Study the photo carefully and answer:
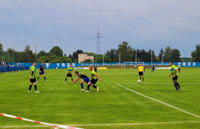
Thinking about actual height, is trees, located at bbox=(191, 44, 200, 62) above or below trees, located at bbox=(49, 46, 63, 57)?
below

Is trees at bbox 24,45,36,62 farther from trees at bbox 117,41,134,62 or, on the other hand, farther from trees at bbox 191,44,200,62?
trees at bbox 191,44,200,62

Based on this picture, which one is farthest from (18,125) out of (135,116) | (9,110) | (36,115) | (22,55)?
(22,55)

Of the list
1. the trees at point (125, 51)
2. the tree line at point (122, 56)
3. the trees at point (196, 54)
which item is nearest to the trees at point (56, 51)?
the tree line at point (122, 56)

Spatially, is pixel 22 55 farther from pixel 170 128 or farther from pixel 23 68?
pixel 170 128

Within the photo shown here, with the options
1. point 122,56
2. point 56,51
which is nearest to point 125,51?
point 122,56

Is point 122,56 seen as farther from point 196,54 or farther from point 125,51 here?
point 196,54

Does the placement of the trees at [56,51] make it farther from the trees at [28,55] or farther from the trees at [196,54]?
the trees at [196,54]

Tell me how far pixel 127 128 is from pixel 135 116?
2059 millimetres

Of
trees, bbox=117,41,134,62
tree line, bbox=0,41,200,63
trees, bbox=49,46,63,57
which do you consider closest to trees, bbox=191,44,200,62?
tree line, bbox=0,41,200,63

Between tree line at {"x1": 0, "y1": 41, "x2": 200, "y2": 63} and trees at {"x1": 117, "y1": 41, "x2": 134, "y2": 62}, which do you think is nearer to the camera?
tree line at {"x1": 0, "y1": 41, "x2": 200, "y2": 63}

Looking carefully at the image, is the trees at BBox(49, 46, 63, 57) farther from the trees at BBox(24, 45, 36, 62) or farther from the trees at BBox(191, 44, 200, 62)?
the trees at BBox(191, 44, 200, 62)

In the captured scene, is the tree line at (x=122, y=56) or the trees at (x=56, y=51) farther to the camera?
the trees at (x=56, y=51)

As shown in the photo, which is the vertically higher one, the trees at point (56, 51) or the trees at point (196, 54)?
the trees at point (56, 51)

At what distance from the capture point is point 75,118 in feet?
32.9
